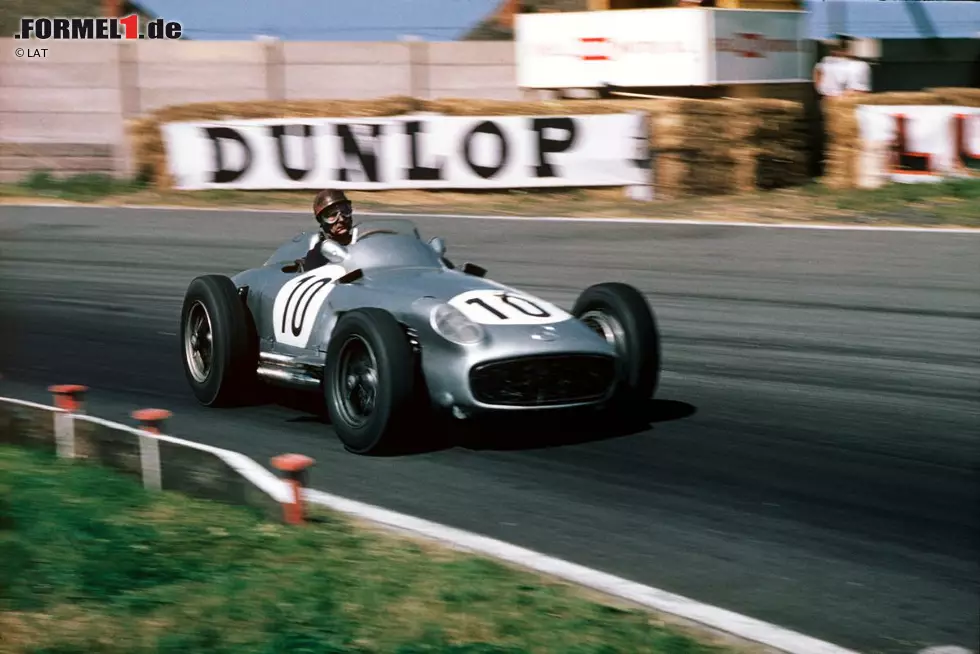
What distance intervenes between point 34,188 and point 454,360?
16299mm

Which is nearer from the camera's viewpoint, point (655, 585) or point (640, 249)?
point (655, 585)

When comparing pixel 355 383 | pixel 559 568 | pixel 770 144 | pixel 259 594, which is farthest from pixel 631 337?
pixel 770 144

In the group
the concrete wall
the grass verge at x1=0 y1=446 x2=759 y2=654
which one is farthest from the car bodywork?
the concrete wall

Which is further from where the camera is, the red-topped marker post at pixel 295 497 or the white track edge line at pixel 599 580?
the red-topped marker post at pixel 295 497

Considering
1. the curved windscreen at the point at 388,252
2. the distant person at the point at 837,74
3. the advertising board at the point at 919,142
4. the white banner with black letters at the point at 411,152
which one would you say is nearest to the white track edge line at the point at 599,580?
the curved windscreen at the point at 388,252

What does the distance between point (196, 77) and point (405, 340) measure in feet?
69.8

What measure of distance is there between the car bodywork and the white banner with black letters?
402 inches

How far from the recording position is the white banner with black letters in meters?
18.2

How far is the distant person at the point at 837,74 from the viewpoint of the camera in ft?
80.1

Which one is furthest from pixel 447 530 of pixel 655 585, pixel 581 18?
pixel 581 18

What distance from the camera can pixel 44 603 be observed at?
4668 millimetres

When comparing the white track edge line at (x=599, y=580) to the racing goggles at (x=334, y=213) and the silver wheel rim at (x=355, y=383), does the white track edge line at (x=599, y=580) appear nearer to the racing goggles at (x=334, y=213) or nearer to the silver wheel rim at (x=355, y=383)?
the silver wheel rim at (x=355, y=383)

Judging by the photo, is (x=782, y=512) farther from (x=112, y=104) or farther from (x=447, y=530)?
(x=112, y=104)

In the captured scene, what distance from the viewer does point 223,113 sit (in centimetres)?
Result: 2000
